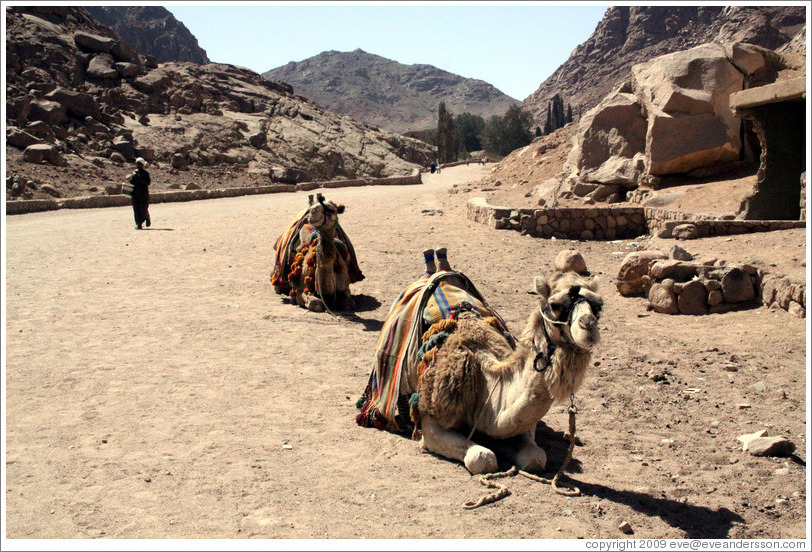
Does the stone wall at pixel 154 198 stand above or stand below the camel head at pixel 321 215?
above

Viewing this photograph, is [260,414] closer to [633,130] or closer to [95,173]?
[633,130]

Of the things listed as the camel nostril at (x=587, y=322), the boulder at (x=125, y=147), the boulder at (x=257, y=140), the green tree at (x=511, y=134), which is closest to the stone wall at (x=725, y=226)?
the camel nostril at (x=587, y=322)

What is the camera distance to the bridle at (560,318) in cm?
439

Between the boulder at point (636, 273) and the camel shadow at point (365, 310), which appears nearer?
the camel shadow at point (365, 310)

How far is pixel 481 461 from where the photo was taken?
196 inches

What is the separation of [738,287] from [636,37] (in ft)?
470

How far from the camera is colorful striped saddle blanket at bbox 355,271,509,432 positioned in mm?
5730

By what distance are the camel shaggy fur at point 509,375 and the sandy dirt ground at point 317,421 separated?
0.22m

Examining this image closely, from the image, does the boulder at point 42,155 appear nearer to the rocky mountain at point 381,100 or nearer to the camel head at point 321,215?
the camel head at point 321,215

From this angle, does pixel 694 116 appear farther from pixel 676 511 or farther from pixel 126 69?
pixel 126 69

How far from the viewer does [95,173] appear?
31.2 metres

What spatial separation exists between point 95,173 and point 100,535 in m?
30.0

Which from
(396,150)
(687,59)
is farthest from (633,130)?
(396,150)

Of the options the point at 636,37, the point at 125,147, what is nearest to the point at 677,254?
the point at 125,147
